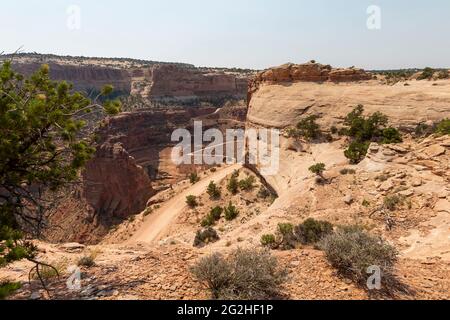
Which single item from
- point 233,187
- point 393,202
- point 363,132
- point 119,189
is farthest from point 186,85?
point 393,202

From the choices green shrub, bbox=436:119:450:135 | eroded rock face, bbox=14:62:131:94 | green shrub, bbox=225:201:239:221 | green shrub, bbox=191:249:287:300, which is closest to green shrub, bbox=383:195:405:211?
green shrub, bbox=436:119:450:135

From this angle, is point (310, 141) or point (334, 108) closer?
point (310, 141)

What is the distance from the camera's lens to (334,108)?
23.3 meters

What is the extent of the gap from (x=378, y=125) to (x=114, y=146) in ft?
78.3

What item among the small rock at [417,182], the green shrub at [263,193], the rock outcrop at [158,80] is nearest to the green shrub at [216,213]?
the green shrub at [263,193]

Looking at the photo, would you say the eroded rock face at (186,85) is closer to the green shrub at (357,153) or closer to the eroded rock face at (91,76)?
the eroded rock face at (91,76)

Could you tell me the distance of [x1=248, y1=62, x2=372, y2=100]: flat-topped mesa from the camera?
26.7 m

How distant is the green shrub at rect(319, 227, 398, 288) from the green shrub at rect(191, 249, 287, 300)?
1.27 meters

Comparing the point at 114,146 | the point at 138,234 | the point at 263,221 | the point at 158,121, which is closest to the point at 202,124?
the point at 158,121

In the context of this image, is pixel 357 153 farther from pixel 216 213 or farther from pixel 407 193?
pixel 216 213

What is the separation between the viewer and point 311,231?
10.4 m

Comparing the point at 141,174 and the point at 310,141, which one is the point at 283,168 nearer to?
the point at 310,141

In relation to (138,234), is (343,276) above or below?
above

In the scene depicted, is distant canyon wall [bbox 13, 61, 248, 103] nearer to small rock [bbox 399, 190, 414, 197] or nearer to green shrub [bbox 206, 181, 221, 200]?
green shrub [bbox 206, 181, 221, 200]
